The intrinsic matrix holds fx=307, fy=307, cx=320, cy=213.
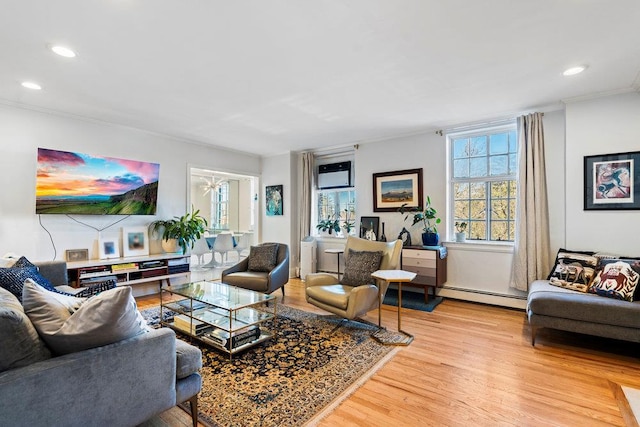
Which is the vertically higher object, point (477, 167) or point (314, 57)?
point (314, 57)

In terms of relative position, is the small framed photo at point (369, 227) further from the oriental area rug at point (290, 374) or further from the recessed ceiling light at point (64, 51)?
the recessed ceiling light at point (64, 51)

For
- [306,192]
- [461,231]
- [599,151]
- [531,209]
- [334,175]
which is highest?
[334,175]

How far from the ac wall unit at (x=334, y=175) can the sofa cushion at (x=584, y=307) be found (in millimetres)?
3507

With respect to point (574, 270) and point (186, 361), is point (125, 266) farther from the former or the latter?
point (574, 270)

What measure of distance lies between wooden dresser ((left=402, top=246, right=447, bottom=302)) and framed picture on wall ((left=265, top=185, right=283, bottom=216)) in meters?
2.83

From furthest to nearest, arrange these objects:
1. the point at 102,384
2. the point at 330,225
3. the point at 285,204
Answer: the point at 285,204 → the point at 330,225 → the point at 102,384

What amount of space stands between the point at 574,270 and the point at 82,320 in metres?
4.26

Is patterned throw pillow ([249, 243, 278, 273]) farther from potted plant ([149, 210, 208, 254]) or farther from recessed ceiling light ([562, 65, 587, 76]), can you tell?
recessed ceiling light ([562, 65, 587, 76])

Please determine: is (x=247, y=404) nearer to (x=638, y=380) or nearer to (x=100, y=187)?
(x=638, y=380)

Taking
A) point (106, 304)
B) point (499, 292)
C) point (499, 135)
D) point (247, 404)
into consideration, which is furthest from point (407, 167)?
point (106, 304)

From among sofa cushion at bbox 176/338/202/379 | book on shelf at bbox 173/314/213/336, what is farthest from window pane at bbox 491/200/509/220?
sofa cushion at bbox 176/338/202/379

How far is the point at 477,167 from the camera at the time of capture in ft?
15.0

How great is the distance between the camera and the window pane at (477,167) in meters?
4.52

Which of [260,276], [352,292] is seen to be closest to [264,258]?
[260,276]
